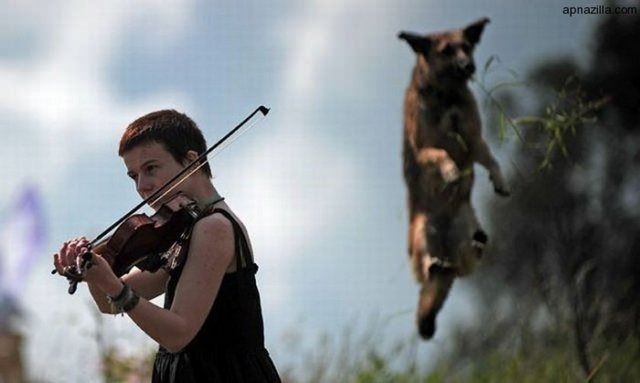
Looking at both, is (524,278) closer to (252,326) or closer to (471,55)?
(471,55)

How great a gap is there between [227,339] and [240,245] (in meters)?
0.25

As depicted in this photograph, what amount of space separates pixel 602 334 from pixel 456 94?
2169 mm

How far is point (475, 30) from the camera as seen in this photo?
21.1ft

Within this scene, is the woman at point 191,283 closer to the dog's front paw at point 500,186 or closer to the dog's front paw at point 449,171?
the dog's front paw at point 500,186

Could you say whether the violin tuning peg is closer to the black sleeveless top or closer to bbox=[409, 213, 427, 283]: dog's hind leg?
the black sleeveless top

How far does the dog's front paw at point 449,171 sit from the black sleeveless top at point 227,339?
11.8ft

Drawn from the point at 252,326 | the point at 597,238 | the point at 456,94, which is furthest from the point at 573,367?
the point at 252,326

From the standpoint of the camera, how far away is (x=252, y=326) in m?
2.98

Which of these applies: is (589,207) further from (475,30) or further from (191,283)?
(191,283)

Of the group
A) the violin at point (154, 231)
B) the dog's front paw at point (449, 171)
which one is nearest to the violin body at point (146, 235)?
the violin at point (154, 231)

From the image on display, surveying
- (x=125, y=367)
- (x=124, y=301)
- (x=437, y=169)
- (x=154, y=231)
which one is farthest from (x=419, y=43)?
(x=124, y=301)

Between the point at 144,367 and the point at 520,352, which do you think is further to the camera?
the point at 520,352

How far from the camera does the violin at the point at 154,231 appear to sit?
2.92 metres

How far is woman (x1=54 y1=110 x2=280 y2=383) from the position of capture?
2686 millimetres
